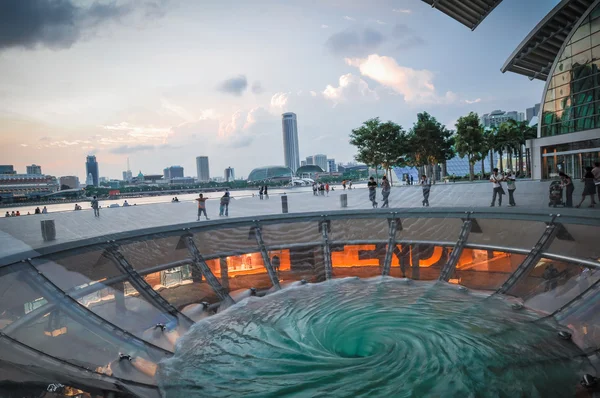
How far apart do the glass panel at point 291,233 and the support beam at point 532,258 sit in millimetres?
8480

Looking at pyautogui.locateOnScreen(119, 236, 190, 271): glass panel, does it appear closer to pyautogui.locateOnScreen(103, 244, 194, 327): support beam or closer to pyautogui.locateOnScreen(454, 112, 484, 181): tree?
pyautogui.locateOnScreen(103, 244, 194, 327): support beam

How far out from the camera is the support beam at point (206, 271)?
14.5 metres

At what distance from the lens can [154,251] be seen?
1467 centimetres

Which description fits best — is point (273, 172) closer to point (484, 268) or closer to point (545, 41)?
point (545, 41)

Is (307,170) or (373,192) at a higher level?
(307,170)

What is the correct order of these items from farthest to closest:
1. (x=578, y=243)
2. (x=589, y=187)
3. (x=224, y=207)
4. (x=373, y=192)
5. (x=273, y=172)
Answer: (x=273, y=172)
(x=373, y=192)
(x=224, y=207)
(x=589, y=187)
(x=578, y=243)

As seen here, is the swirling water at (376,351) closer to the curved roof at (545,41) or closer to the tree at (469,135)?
the curved roof at (545,41)

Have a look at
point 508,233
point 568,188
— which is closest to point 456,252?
point 508,233

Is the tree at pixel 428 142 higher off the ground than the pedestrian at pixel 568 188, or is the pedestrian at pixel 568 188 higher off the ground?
the tree at pixel 428 142

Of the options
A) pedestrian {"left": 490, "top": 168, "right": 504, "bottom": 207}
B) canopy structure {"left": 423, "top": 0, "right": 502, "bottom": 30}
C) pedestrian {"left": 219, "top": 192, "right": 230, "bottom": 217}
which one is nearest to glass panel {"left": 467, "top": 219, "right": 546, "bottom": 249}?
pedestrian {"left": 490, "top": 168, "right": 504, "bottom": 207}

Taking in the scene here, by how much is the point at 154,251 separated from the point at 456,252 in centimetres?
1336

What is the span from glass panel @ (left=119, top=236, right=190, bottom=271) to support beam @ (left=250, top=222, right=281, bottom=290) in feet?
11.5

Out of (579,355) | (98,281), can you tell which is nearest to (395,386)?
(579,355)

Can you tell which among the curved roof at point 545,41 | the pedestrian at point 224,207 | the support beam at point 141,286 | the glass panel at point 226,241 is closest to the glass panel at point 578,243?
the glass panel at point 226,241
